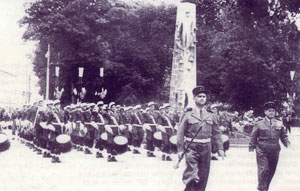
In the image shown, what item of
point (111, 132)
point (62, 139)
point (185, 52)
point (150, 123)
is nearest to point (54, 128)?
point (62, 139)

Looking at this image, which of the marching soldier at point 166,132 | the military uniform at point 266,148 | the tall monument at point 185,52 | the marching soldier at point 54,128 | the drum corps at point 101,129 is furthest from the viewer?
the tall monument at point 185,52

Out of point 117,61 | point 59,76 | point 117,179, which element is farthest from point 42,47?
point 117,179

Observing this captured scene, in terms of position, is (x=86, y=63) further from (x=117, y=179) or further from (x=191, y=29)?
(x=117, y=179)

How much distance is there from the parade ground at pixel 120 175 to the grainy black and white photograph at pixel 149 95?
0.03 m

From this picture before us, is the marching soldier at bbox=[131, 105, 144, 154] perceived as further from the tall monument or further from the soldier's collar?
the soldier's collar

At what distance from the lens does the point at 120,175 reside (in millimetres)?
13156

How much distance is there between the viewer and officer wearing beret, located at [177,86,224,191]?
26.2 feet

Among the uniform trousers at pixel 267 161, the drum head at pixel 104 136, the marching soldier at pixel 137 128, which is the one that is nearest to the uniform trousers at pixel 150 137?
the marching soldier at pixel 137 128

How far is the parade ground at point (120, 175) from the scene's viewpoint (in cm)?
1107

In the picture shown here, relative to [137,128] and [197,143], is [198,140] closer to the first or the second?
[197,143]

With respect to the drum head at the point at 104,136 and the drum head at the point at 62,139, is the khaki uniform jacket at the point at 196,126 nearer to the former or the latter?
the drum head at the point at 62,139

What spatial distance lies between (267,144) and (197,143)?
2.23m

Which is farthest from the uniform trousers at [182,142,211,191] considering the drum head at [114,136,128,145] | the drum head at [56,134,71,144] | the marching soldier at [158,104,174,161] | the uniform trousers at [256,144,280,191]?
the marching soldier at [158,104,174,161]

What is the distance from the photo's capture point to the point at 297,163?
57.4ft
